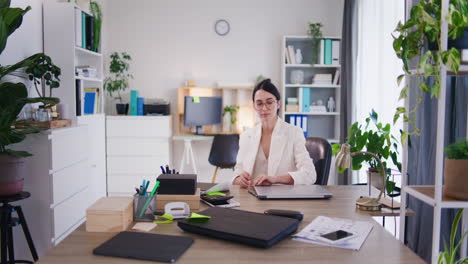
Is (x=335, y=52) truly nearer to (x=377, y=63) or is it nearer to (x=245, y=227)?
(x=377, y=63)

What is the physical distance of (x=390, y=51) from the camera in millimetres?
3879

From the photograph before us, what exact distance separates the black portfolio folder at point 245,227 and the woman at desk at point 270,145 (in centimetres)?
114

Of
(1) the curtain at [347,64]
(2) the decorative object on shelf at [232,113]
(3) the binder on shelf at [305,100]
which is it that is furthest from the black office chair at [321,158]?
(2) the decorative object on shelf at [232,113]

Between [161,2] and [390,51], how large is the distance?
3059 mm

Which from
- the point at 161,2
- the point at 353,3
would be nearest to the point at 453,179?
the point at 353,3

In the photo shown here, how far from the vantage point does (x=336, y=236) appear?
4.31 ft

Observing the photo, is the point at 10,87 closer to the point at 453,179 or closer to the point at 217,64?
the point at 453,179

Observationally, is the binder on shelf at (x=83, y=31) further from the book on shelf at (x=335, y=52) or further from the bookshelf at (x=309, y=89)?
the book on shelf at (x=335, y=52)

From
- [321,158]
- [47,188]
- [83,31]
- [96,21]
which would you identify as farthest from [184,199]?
[96,21]

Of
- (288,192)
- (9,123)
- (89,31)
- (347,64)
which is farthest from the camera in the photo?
(347,64)

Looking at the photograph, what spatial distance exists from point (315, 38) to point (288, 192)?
3.58 m

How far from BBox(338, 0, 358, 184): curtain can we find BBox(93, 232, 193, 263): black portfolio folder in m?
3.84

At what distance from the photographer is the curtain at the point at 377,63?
375cm

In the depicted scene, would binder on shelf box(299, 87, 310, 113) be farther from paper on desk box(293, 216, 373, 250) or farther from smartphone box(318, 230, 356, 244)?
smartphone box(318, 230, 356, 244)
